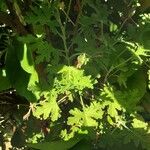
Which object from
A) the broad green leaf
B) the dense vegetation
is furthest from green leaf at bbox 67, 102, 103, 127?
the broad green leaf

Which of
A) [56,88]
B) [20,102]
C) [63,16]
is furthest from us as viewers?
[20,102]

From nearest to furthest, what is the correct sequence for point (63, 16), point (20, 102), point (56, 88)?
point (56, 88) → point (63, 16) → point (20, 102)

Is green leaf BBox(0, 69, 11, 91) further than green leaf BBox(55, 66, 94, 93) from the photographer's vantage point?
Yes

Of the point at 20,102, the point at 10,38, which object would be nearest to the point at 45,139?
the point at 20,102

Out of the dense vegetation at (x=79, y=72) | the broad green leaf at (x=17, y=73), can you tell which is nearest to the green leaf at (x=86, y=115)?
the dense vegetation at (x=79, y=72)

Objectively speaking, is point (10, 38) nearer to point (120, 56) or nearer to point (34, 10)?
point (34, 10)

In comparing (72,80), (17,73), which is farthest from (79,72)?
(17,73)

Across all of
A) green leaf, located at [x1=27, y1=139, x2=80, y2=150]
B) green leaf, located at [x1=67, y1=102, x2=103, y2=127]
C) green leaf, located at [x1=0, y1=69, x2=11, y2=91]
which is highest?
green leaf, located at [x1=0, y1=69, x2=11, y2=91]

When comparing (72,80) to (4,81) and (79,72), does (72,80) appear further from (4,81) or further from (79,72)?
(4,81)

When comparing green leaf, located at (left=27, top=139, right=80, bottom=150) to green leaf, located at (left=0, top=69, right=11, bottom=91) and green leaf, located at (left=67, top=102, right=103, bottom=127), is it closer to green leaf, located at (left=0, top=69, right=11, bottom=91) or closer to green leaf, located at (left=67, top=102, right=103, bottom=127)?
green leaf, located at (left=67, top=102, right=103, bottom=127)
